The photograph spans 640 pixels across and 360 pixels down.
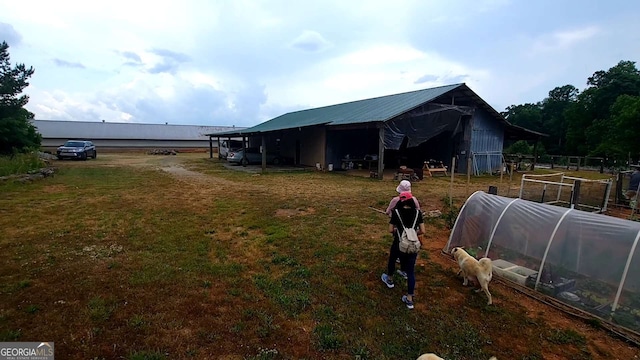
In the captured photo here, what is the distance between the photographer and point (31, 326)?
3.13 m

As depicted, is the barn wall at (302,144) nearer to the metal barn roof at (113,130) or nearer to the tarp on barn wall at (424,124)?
the tarp on barn wall at (424,124)

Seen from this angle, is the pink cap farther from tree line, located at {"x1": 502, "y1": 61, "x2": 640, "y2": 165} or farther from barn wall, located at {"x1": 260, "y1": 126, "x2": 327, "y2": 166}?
tree line, located at {"x1": 502, "y1": 61, "x2": 640, "y2": 165}

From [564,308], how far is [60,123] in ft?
181

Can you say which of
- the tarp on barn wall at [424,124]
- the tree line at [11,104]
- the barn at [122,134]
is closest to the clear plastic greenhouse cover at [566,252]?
the tarp on barn wall at [424,124]

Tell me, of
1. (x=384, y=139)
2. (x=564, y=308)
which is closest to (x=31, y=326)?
(x=564, y=308)

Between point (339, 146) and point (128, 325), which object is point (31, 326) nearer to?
point (128, 325)

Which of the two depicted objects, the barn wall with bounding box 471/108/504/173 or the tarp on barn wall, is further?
the barn wall with bounding box 471/108/504/173

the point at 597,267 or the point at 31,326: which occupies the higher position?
the point at 597,267

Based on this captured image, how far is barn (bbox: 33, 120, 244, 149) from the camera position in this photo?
133ft

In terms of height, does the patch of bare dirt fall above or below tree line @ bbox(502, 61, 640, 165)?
below

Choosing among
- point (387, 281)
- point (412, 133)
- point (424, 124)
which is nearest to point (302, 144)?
point (412, 133)

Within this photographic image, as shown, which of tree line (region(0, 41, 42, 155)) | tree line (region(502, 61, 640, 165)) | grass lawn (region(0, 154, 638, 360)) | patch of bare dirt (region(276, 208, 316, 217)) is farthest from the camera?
tree line (region(502, 61, 640, 165))

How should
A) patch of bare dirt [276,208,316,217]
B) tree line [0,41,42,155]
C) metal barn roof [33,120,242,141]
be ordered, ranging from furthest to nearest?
metal barn roof [33,120,242,141] < tree line [0,41,42,155] < patch of bare dirt [276,208,316,217]

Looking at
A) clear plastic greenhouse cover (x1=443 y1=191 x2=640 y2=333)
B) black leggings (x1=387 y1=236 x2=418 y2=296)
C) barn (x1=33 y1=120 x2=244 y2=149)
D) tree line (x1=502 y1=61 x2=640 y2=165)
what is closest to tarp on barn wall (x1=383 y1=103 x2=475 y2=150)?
clear plastic greenhouse cover (x1=443 y1=191 x2=640 y2=333)
